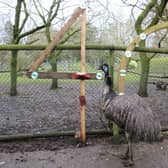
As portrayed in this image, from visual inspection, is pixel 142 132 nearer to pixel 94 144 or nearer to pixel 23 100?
pixel 94 144

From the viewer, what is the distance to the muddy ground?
13.6ft

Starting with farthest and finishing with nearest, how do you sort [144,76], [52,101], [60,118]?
[144,76] < [52,101] < [60,118]

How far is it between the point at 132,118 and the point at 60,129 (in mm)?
1752

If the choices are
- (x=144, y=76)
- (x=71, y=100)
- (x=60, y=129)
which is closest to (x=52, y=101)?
(x=71, y=100)

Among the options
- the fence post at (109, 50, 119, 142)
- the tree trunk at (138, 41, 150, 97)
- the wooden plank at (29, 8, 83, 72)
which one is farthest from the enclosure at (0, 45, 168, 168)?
the wooden plank at (29, 8, 83, 72)

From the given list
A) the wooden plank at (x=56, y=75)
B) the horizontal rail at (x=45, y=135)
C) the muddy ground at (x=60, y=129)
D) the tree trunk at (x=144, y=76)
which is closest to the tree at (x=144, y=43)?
the tree trunk at (x=144, y=76)

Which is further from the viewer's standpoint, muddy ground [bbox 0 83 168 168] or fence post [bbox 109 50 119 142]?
fence post [bbox 109 50 119 142]

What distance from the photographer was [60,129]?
5.41 m

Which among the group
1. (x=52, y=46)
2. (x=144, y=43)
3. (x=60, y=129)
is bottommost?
(x=60, y=129)

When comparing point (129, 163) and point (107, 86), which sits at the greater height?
point (107, 86)

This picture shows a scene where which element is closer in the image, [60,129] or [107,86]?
[107,86]

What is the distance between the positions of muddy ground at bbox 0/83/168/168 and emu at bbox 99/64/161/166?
13.8 inches

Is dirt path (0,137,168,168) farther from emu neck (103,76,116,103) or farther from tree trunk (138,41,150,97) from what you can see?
tree trunk (138,41,150,97)

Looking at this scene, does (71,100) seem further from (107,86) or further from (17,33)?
(17,33)
